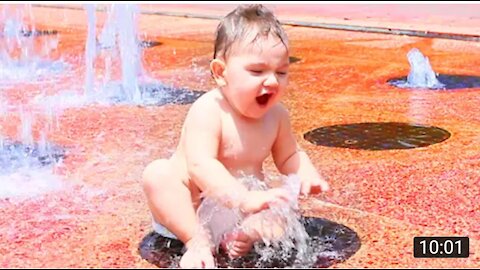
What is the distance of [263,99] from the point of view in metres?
2.81

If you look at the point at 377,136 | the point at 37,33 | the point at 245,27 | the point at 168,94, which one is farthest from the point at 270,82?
the point at 37,33

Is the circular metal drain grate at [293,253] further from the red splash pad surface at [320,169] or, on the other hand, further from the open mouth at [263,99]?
the open mouth at [263,99]

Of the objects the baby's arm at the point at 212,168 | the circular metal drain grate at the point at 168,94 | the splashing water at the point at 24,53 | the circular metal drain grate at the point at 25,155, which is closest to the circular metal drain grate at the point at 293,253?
the baby's arm at the point at 212,168

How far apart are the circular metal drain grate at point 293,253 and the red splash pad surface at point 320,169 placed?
4 cm

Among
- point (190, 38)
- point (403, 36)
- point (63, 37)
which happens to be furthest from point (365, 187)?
point (63, 37)

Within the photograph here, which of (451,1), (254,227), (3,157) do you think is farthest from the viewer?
(451,1)

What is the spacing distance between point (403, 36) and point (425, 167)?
216 inches

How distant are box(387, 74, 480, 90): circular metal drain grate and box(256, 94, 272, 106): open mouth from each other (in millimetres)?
3501

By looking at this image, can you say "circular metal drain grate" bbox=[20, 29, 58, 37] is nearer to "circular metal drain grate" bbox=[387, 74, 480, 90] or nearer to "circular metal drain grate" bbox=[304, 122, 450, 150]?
"circular metal drain grate" bbox=[387, 74, 480, 90]

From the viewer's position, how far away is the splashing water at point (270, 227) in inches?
108

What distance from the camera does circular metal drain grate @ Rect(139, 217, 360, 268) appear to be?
2.73 metres

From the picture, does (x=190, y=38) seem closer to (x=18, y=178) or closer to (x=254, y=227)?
(x=18, y=178)

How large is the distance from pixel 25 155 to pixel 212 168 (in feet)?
6.19

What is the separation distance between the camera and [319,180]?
9.32ft
